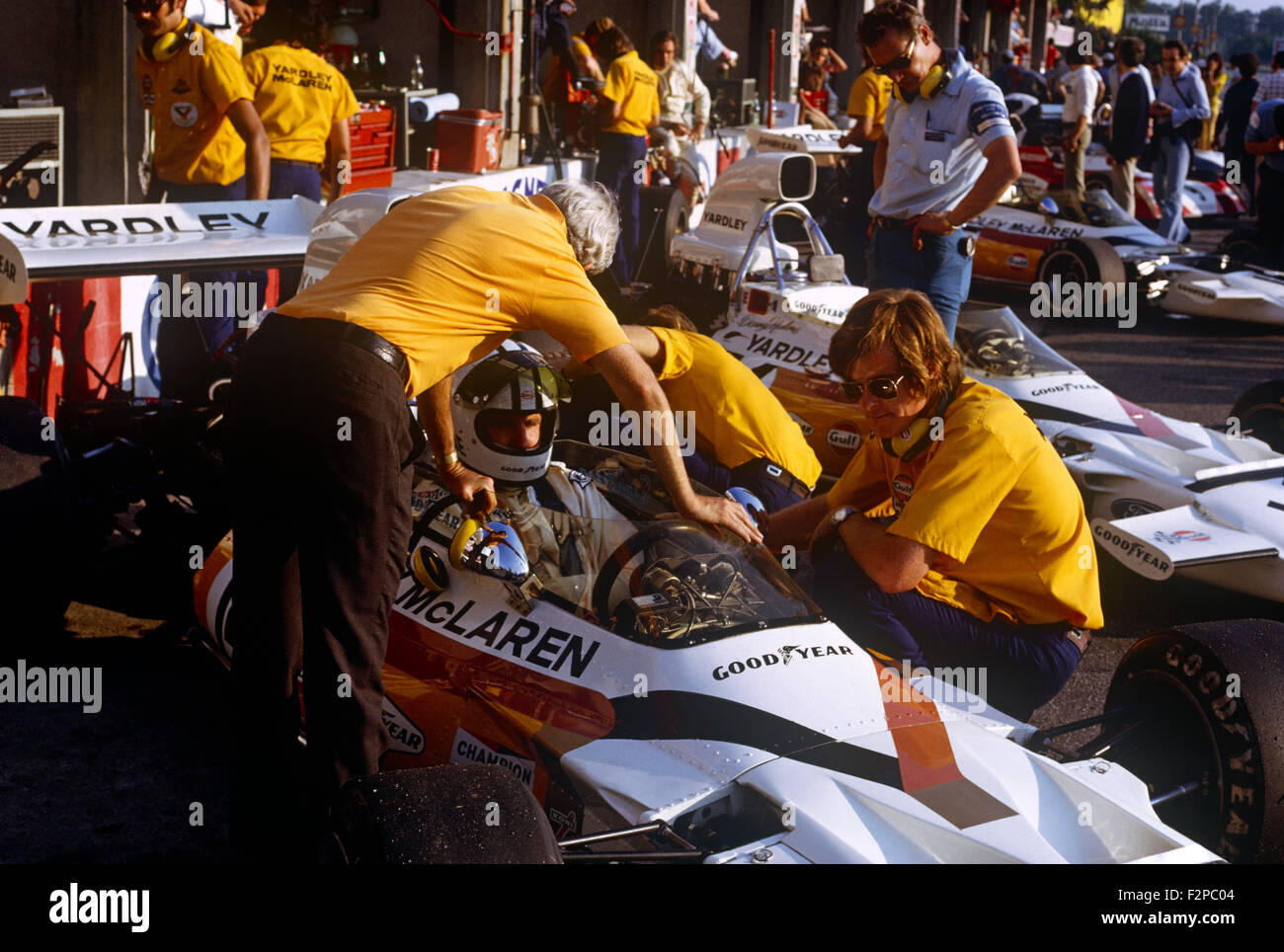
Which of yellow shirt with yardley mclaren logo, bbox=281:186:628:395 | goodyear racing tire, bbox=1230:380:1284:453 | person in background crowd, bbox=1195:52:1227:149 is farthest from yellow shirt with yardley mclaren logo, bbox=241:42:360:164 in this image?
person in background crowd, bbox=1195:52:1227:149

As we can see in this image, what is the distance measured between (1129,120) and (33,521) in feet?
35.5

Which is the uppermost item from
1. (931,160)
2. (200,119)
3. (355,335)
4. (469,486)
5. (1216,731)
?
(200,119)

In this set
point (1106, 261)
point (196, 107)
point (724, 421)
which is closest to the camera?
point (724, 421)

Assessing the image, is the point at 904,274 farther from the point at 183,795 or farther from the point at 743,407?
the point at 183,795

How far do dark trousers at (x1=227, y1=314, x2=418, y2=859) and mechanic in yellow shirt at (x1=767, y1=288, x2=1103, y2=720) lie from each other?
3.63ft

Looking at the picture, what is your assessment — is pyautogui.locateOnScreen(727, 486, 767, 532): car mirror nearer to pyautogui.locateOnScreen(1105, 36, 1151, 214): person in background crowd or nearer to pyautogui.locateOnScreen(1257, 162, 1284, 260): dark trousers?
pyautogui.locateOnScreen(1257, 162, 1284, 260): dark trousers

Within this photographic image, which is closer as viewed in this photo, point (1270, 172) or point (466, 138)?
point (466, 138)

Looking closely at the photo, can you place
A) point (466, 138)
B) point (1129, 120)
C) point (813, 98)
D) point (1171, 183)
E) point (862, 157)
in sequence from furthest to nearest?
point (813, 98), point (1171, 183), point (1129, 120), point (466, 138), point (862, 157)

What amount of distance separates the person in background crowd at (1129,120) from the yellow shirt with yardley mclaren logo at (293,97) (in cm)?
805

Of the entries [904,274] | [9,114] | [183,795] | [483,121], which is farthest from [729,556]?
[483,121]

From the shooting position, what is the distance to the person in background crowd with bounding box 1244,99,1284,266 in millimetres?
11656

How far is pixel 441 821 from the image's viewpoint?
7.76 feet

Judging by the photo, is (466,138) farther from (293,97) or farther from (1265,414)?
(1265,414)

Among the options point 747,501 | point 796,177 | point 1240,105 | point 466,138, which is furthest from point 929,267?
point 1240,105
